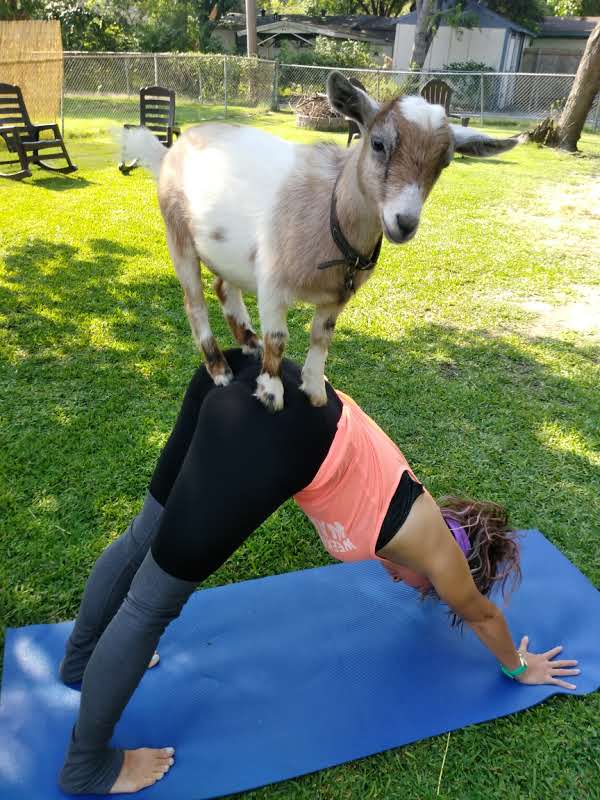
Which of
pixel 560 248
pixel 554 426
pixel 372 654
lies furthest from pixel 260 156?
pixel 560 248

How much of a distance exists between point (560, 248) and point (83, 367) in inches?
234

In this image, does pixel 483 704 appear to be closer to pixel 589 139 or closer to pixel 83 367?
pixel 83 367

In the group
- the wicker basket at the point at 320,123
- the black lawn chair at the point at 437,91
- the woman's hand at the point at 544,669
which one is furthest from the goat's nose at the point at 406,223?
the wicker basket at the point at 320,123

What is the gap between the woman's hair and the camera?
228cm

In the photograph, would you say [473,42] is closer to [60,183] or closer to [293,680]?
[60,183]

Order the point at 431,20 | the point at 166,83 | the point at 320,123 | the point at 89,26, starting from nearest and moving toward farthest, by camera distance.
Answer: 1. the point at 320,123
2. the point at 166,83
3. the point at 89,26
4. the point at 431,20

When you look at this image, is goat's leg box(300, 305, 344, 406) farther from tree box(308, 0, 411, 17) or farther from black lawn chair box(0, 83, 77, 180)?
tree box(308, 0, 411, 17)

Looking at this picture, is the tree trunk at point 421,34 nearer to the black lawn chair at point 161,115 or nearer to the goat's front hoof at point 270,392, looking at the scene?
the black lawn chair at point 161,115

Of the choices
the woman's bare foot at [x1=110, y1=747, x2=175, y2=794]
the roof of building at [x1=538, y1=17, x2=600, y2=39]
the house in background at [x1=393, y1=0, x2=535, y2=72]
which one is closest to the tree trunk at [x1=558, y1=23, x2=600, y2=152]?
the woman's bare foot at [x1=110, y1=747, x2=175, y2=794]

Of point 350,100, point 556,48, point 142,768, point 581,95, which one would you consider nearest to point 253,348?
point 350,100

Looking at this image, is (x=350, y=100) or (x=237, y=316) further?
(x=237, y=316)

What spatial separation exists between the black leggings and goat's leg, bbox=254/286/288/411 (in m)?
0.03

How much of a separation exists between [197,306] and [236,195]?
0.43 meters

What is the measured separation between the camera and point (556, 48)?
33094 mm
